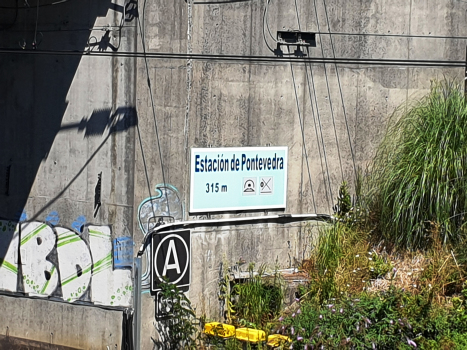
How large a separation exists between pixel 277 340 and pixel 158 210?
2.19 metres

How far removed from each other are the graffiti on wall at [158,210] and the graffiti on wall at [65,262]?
26 centimetres

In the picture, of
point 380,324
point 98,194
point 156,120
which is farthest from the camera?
point 98,194

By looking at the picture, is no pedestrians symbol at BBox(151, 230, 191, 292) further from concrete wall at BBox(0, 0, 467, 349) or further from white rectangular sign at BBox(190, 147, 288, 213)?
white rectangular sign at BBox(190, 147, 288, 213)

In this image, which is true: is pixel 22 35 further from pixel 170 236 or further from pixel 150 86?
pixel 170 236

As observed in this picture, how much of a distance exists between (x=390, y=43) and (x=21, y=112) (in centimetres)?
518

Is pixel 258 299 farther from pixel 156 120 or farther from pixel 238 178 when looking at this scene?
pixel 156 120

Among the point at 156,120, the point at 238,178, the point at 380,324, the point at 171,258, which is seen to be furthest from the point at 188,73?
the point at 380,324

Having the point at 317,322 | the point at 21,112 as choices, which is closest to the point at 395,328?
the point at 317,322

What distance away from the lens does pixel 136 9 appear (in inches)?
380

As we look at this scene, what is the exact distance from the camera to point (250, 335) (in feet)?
30.8

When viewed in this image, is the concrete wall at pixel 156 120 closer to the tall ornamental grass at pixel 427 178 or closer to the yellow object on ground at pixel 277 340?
the tall ornamental grass at pixel 427 178

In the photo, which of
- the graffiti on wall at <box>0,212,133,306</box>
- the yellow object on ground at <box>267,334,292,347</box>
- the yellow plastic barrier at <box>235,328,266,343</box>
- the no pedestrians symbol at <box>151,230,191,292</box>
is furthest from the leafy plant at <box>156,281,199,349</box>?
the yellow object on ground at <box>267,334,292,347</box>

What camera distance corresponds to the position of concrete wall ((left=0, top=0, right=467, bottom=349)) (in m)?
9.79

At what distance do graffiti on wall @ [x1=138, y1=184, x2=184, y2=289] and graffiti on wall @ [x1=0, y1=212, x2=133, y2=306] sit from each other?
257 mm
